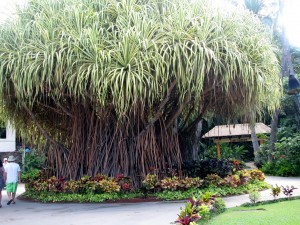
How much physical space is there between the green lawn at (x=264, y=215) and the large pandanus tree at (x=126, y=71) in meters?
2.87

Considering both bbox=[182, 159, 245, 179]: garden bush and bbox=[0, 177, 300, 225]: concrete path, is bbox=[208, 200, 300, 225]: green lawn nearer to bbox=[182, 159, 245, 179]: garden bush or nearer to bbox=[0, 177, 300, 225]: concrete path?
bbox=[0, 177, 300, 225]: concrete path

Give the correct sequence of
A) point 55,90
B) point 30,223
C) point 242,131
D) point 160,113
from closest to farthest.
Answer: point 30,223 < point 55,90 < point 160,113 < point 242,131

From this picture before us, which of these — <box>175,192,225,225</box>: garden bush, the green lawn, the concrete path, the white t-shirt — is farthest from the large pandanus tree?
the green lawn

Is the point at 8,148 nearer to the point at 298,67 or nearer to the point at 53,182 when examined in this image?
the point at 53,182

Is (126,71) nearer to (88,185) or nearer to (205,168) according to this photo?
(88,185)

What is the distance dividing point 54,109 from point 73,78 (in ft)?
8.33

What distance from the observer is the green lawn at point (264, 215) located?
5.87 m

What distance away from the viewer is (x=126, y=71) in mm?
8586

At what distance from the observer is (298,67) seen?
24812mm

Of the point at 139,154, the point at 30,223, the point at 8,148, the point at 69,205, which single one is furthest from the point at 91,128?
the point at 8,148

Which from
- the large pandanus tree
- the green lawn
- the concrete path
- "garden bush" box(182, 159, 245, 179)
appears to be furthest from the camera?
"garden bush" box(182, 159, 245, 179)

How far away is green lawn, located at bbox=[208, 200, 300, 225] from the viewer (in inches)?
231

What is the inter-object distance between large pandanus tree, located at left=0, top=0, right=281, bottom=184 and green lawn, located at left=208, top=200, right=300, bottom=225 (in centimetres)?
287

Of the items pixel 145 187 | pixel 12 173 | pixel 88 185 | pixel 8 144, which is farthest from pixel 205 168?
pixel 8 144
